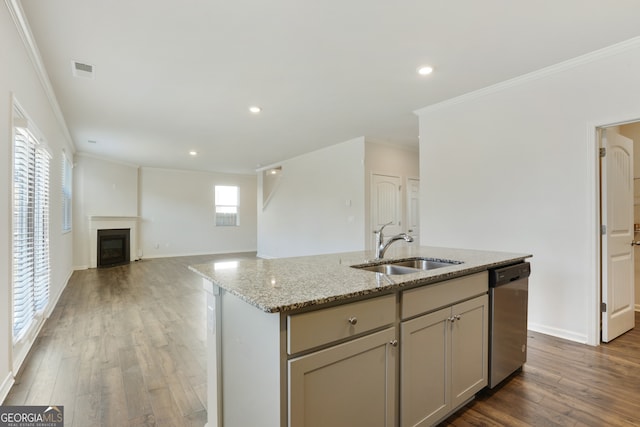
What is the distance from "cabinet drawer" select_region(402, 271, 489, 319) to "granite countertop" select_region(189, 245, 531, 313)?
0.15 feet

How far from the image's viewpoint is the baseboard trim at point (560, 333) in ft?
9.35

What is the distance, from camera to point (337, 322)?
124 cm

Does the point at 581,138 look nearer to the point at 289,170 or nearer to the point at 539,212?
the point at 539,212

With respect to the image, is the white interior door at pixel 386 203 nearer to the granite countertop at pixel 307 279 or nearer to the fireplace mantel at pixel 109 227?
the granite countertop at pixel 307 279

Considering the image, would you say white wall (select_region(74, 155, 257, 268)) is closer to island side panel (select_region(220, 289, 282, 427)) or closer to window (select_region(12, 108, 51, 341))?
window (select_region(12, 108, 51, 341))

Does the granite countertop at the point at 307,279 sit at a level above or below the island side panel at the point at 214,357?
above

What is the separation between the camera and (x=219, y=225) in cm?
996

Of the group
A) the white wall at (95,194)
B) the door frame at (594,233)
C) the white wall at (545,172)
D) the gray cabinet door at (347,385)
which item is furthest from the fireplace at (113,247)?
the door frame at (594,233)

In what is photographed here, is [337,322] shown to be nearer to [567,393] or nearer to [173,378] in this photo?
[173,378]

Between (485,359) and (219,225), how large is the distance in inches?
357

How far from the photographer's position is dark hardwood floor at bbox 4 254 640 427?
1.83 m

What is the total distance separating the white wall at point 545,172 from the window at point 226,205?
7.73 metres

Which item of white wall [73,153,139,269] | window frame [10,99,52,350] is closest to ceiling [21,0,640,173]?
window frame [10,99,52,350]

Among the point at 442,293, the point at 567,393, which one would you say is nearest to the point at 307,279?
the point at 442,293
